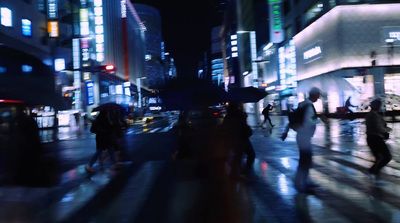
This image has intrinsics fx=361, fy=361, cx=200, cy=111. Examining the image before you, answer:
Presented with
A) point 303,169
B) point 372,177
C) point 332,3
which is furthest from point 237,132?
point 332,3

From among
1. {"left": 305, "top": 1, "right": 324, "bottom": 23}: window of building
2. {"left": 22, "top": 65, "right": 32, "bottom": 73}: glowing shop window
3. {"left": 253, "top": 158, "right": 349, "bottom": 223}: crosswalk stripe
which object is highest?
{"left": 305, "top": 1, "right": 324, "bottom": 23}: window of building

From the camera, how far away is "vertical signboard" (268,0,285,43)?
4279cm

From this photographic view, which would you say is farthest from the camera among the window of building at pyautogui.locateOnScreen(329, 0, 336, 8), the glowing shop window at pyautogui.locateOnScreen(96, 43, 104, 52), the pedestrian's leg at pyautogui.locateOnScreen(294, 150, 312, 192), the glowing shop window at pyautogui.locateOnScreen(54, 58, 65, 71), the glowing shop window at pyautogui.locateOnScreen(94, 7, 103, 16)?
the glowing shop window at pyautogui.locateOnScreen(94, 7, 103, 16)

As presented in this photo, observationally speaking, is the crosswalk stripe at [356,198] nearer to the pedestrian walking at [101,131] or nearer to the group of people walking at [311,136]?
the group of people walking at [311,136]

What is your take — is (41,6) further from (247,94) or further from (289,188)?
(289,188)

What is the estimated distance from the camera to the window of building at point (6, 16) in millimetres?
27625

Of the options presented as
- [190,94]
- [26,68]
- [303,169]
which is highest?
[26,68]

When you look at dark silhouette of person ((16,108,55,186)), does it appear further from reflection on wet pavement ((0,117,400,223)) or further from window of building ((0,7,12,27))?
window of building ((0,7,12,27))

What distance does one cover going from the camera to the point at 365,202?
5859 millimetres

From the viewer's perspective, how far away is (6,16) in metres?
28.3

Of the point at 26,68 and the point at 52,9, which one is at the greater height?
the point at 52,9

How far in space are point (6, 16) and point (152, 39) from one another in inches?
6040

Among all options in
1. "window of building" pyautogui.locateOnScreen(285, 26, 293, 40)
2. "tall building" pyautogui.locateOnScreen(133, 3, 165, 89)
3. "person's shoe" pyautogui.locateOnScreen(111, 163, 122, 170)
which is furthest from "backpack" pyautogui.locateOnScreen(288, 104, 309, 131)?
"tall building" pyautogui.locateOnScreen(133, 3, 165, 89)

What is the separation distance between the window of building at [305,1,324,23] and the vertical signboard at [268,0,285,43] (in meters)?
4.07
